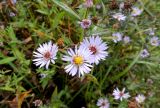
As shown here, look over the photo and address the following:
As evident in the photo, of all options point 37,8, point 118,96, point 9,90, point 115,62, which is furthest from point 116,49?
point 9,90

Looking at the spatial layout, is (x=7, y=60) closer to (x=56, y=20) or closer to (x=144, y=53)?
(x=56, y=20)

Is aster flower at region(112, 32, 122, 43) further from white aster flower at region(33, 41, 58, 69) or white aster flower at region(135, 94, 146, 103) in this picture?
white aster flower at region(33, 41, 58, 69)

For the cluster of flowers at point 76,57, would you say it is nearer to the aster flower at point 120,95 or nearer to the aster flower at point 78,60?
the aster flower at point 78,60

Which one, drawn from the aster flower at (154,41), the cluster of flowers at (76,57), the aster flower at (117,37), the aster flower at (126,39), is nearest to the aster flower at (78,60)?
the cluster of flowers at (76,57)

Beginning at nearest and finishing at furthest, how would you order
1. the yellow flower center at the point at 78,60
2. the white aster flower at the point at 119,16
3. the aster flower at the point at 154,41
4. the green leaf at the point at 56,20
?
the yellow flower center at the point at 78,60 < the green leaf at the point at 56,20 < the white aster flower at the point at 119,16 < the aster flower at the point at 154,41

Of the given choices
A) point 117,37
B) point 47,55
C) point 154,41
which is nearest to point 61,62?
point 47,55

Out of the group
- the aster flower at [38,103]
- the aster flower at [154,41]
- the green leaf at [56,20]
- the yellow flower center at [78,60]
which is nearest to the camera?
the yellow flower center at [78,60]

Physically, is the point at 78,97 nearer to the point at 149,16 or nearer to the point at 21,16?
the point at 21,16

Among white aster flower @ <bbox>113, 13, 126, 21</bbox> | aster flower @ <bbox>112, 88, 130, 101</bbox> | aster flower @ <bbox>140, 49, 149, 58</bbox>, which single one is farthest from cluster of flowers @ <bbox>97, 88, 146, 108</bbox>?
white aster flower @ <bbox>113, 13, 126, 21</bbox>
